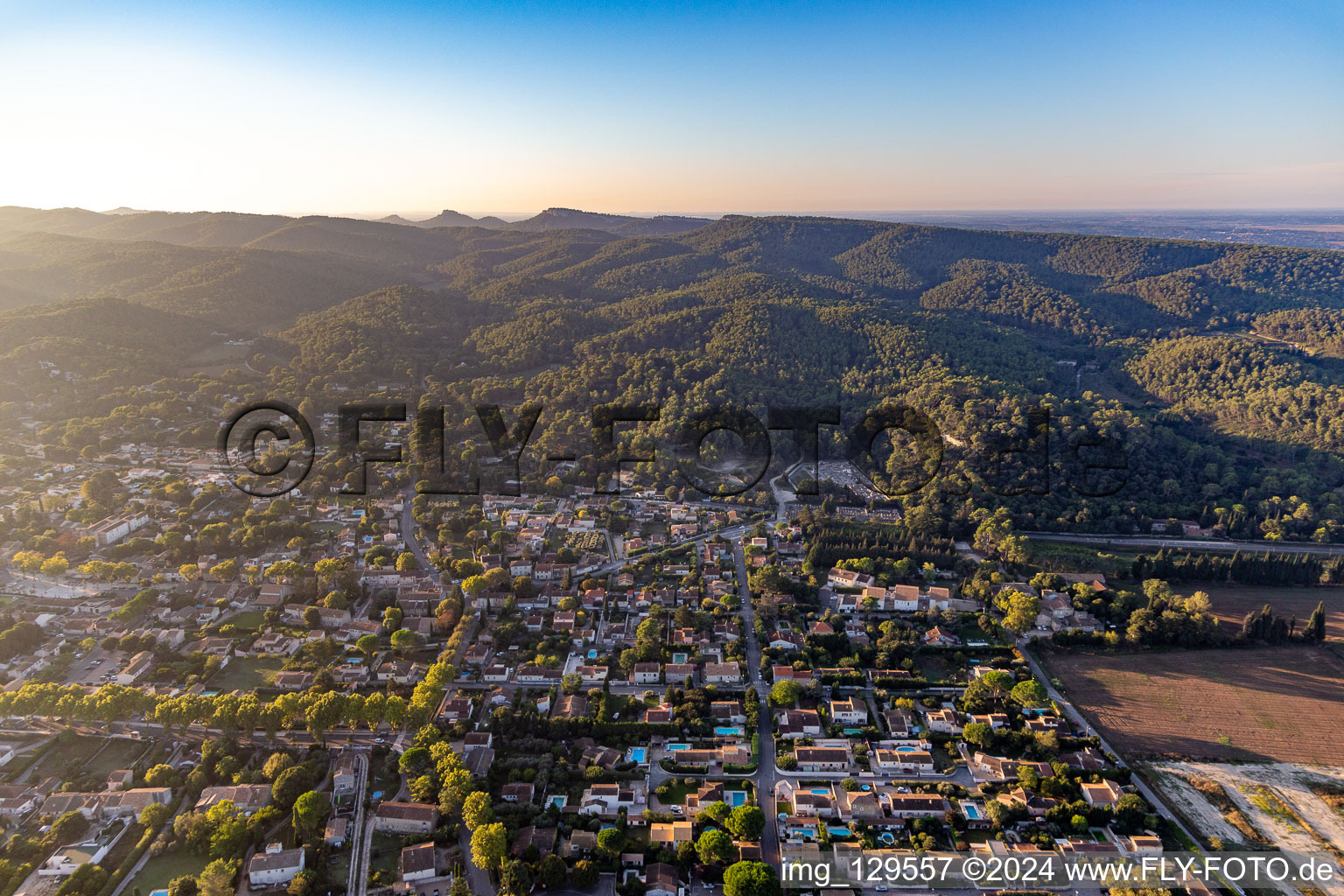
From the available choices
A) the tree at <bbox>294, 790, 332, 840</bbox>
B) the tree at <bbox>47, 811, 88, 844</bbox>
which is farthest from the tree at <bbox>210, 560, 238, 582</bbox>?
the tree at <bbox>294, 790, 332, 840</bbox>

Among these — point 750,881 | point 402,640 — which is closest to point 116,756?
point 402,640

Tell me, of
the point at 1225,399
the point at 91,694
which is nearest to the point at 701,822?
the point at 91,694

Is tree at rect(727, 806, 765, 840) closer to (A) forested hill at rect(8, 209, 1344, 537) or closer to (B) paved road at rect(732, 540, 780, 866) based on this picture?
(B) paved road at rect(732, 540, 780, 866)

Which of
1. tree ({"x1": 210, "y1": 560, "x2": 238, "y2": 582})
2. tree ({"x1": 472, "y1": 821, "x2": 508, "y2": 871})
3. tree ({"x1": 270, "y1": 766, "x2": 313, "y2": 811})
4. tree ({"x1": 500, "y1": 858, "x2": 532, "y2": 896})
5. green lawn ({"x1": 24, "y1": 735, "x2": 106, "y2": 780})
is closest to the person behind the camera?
tree ({"x1": 500, "y1": 858, "x2": 532, "y2": 896})

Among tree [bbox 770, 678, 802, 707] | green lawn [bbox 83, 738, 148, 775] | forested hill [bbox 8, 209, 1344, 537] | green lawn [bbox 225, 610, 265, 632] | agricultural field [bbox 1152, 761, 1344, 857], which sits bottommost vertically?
agricultural field [bbox 1152, 761, 1344, 857]

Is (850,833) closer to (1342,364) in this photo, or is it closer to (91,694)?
(91,694)

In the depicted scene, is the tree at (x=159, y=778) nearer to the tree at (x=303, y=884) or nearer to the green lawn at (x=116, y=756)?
the green lawn at (x=116, y=756)

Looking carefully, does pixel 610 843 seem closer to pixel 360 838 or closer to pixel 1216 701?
pixel 360 838

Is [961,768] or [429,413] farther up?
[429,413]
